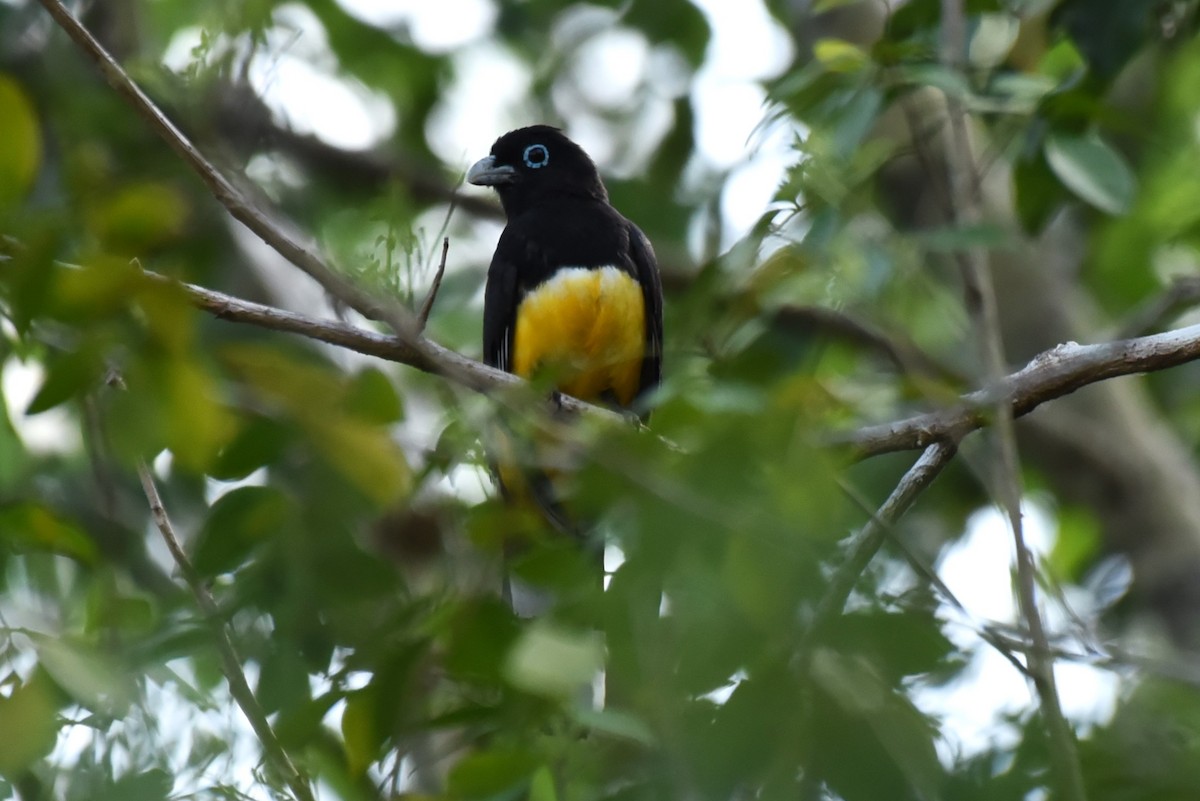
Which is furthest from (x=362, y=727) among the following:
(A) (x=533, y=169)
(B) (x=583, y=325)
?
(A) (x=533, y=169)

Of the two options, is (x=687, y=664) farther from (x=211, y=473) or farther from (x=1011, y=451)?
(x=1011, y=451)

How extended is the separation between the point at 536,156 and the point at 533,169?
7 centimetres

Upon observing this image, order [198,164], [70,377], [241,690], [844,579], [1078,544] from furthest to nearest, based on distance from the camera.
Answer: [1078,544] < [198,164] < [241,690] < [70,377] < [844,579]

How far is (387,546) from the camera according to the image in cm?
423

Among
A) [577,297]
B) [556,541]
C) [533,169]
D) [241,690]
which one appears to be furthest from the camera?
[533,169]

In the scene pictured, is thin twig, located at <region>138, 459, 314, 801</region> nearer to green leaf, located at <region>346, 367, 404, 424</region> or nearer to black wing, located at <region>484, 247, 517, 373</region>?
green leaf, located at <region>346, 367, 404, 424</region>

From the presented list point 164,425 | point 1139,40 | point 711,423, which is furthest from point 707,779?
point 1139,40

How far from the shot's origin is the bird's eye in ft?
18.8

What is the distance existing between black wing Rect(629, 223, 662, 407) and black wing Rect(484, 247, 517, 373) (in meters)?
0.42

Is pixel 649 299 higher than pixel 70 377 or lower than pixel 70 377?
higher

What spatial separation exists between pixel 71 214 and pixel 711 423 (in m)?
0.82

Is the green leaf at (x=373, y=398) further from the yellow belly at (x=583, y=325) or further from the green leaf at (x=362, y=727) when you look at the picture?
the yellow belly at (x=583, y=325)

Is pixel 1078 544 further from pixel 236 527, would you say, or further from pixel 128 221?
pixel 128 221

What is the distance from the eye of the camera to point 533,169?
570 centimetres
